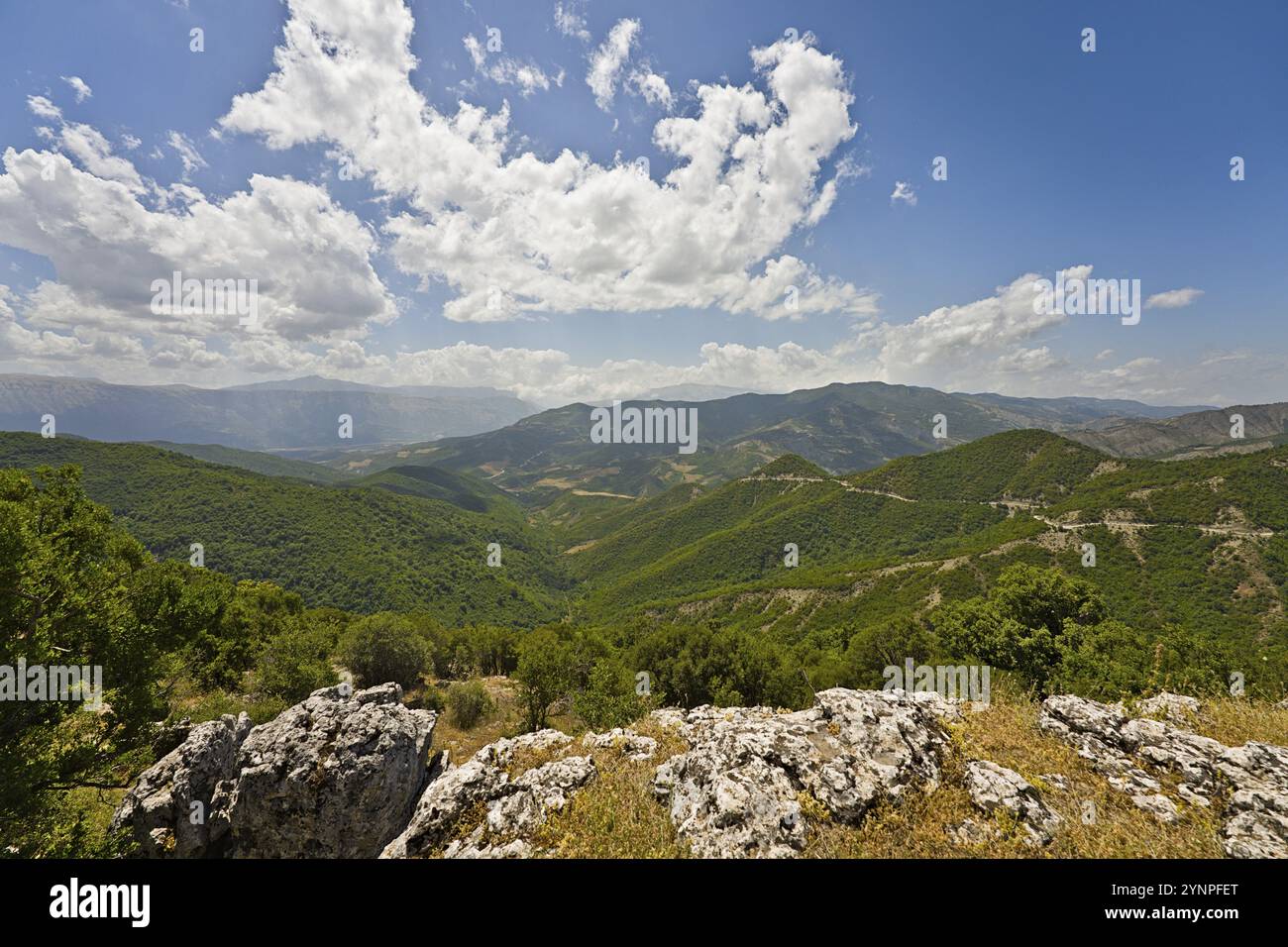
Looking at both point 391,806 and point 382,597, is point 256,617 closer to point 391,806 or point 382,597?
point 391,806

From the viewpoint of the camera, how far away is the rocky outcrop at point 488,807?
11.2 metres

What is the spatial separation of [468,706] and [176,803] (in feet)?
60.1

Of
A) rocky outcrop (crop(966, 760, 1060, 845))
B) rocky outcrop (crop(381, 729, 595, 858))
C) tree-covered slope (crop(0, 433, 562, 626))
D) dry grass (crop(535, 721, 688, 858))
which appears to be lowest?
tree-covered slope (crop(0, 433, 562, 626))

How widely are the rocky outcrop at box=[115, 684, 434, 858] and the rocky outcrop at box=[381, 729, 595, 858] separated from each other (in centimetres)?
298

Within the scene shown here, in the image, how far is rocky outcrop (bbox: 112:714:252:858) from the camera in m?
14.4

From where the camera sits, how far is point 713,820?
9586 mm

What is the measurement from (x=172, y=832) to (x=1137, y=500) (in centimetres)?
18983

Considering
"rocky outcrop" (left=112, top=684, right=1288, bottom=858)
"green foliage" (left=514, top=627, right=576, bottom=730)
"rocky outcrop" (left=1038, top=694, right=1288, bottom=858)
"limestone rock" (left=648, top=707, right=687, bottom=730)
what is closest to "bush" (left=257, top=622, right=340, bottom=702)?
"rocky outcrop" (left=112, top=684, right=1288, bottom=858)

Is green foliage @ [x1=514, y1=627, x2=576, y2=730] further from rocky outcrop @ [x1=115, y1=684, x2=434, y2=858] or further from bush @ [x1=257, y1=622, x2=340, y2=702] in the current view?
rocky outcrop @ [x1=115, y1=684, x2=434, y2=858]

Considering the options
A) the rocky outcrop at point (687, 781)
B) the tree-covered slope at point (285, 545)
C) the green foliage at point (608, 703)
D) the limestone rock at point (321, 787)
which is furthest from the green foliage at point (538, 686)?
the tree-covered slope at point (285, 545)

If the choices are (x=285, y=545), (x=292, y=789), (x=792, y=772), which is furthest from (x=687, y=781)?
(x=285, y=545)

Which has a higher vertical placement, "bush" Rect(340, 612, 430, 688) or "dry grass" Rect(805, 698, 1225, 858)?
"dry grass" Rect(805, 698, 1225, 858)

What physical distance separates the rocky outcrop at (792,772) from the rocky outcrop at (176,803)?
16.0 metres
